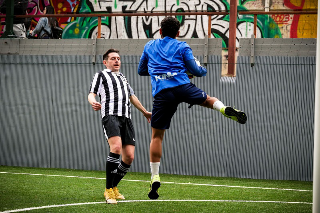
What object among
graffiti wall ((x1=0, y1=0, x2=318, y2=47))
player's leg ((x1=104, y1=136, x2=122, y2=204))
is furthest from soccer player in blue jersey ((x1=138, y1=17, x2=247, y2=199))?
graffiti wall ((x1=0, y1=0, x2=318, y2=47))

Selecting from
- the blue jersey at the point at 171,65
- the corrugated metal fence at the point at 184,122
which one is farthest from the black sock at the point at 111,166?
the corrugated metal fence at the point at 184,122

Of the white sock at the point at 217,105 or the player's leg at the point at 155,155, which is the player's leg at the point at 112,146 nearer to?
the player's leg at the point at 155,155

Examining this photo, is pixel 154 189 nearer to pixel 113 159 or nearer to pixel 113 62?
pixel 113 159

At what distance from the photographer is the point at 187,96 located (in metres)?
6.02

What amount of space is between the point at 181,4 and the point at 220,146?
8.30m

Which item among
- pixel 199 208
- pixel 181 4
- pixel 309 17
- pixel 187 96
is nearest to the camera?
pixel 187 96

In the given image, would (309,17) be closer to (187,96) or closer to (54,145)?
(54,145)

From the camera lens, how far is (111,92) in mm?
7426

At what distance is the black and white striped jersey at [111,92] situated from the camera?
24.1 feet

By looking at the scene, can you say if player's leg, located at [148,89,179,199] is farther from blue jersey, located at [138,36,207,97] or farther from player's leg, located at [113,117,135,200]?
player's leg, located at [113,117,135,200]

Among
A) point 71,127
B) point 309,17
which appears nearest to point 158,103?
point 71,127

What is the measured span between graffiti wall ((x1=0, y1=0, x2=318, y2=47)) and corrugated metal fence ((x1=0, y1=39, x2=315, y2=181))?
496cm

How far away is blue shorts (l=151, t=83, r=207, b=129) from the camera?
19.7ft

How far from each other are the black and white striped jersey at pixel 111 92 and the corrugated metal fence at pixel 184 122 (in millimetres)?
5384
